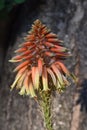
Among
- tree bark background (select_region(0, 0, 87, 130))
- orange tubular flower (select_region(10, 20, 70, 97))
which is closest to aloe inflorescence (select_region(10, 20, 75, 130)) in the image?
orange tubular flower (select_region(10, 20, 70, 97))

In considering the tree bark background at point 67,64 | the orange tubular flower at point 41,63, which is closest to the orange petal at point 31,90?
the orange tubular flower at point 41,63

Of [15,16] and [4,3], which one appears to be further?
[15,16]

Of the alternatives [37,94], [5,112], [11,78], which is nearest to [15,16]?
[11,78]

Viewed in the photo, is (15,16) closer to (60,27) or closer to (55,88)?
(60,27)

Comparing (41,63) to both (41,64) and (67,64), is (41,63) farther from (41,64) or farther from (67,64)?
(67,64)

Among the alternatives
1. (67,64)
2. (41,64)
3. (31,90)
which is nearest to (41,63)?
(41,64)

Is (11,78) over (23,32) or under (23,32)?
under

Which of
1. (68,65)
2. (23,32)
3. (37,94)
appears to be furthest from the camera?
(23,32)

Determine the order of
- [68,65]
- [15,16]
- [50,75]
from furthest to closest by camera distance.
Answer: [15,16] → [68,65] → [50,75]

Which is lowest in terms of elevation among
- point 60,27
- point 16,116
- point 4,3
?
point 16,116
